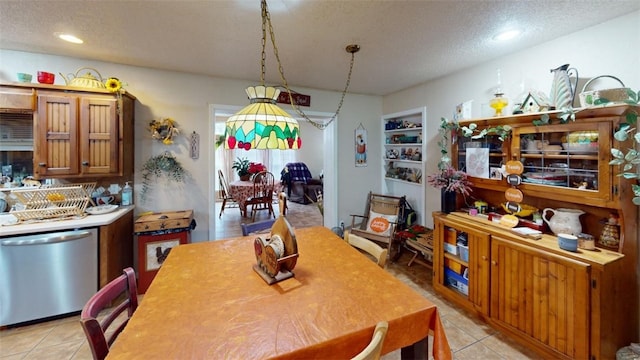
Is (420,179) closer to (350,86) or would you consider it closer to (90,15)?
(350,86)

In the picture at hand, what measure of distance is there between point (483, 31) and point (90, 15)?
2.94m

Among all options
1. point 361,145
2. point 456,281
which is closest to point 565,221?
point 456,281

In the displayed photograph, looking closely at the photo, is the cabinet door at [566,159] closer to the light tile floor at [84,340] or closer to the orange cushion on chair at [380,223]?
the light tile floor at [84,340]

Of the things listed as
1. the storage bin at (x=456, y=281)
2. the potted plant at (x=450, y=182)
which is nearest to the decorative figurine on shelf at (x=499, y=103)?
the potted plant at (x=450, y=182)

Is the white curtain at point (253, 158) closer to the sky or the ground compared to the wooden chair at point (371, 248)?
closer to the sky

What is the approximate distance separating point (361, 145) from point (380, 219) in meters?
1.23

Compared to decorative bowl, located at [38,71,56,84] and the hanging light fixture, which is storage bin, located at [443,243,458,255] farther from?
decorative bowl, located at [38,71,56,84]

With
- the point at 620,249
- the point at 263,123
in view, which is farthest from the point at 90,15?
the point at 620,249

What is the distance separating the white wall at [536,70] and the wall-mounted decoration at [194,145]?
2921 millimetres

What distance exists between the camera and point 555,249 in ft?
5.82

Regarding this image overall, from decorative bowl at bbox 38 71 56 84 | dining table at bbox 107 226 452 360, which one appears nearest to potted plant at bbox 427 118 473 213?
dining table at bbox 107 226 452 360

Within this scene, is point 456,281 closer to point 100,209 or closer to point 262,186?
point 100,209

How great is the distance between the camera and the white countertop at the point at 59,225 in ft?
6.86

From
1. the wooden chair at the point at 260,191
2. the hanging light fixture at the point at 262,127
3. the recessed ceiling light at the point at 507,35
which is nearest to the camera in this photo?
the hanging light fixture at the point at 262,127
